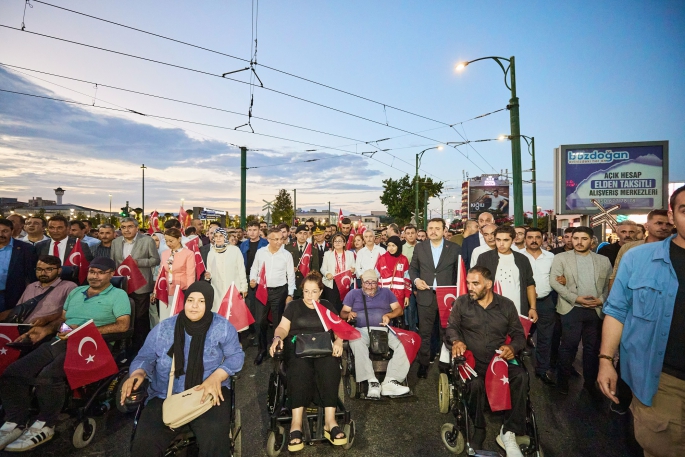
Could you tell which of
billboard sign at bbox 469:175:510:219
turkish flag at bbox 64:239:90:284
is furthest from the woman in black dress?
billboard sign at bbox 469:175:510:219

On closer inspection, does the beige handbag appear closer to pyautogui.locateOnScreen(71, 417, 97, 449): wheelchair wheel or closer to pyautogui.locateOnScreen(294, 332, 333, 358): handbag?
pyautogui.locateOnScreen(294, 332, 333, 358): handbag

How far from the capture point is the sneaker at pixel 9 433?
3175mm

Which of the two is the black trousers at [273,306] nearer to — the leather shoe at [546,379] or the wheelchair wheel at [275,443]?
the wheelchair wheel at [275,443]

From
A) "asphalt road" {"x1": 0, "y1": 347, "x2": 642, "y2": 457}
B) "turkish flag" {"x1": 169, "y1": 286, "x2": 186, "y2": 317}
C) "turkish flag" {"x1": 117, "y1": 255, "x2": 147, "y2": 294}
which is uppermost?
"turkish flag" {"x1": 117, "y1": 255, "x2": 147, "y2": 294}

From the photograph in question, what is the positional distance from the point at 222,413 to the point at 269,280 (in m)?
3.28

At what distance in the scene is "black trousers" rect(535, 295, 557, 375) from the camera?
201 inches

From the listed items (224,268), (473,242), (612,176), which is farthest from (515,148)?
(612,176)

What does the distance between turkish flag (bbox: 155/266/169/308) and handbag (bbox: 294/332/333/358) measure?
3.12 m

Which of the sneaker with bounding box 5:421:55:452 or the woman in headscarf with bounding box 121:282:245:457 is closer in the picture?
the woman in headscarf with bounding box 121:282:245:457

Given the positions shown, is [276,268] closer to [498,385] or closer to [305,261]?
[305,261]

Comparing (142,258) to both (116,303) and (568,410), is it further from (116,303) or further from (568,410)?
(568,410)

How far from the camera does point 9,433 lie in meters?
3.24

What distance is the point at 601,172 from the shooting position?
17.1 meters

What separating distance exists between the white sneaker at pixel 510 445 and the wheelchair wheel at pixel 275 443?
6.59 ft
